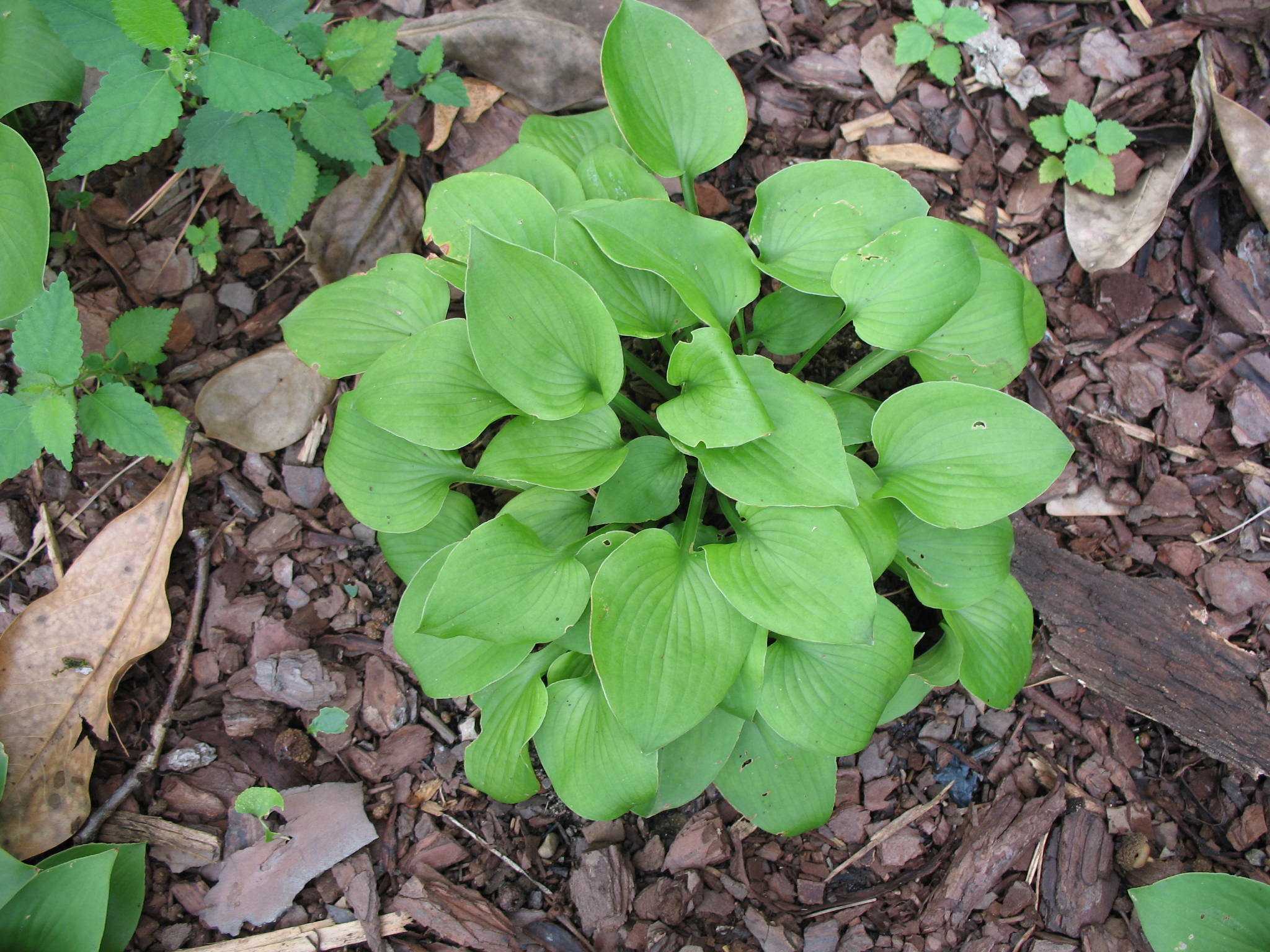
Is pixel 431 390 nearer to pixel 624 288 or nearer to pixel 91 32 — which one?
pixel 624 288

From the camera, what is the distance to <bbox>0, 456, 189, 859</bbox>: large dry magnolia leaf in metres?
1.93

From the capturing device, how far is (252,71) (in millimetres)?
1655

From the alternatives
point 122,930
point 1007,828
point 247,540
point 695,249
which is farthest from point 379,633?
point 1007,828

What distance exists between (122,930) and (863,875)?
5.82 ft

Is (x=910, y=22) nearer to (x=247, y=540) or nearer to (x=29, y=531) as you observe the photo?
(x=247, y=540)

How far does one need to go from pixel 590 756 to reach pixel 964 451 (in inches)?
39.1

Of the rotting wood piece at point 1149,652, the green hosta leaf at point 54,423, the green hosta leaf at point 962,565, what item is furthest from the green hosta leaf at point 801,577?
the green hosta leaf at point 54,423

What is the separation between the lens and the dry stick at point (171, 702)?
1984 mm

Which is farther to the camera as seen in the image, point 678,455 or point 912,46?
point 912,46

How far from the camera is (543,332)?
5.17ft

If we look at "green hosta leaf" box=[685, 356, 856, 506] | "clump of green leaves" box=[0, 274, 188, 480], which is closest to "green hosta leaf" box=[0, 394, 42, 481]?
"clump of green leaves" box=[0, 274, 188, 480]

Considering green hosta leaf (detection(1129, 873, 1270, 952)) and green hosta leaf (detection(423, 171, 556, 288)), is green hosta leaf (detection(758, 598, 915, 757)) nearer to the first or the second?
green hosta leaf (detection(1129, 873, 1270, 952))

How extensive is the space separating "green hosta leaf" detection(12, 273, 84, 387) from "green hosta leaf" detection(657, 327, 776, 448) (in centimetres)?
131

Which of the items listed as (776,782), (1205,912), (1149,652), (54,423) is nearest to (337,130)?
(54,423)
